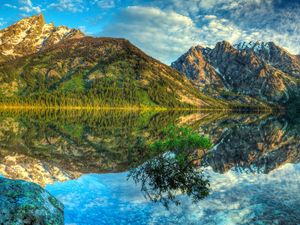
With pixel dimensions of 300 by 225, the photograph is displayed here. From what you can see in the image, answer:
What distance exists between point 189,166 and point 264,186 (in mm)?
8441

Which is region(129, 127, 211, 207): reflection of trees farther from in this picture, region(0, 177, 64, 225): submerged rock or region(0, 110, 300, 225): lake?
region(0, 177, 64, 225): submerged rock

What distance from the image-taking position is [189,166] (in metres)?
27.6

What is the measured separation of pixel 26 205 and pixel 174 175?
1648cm

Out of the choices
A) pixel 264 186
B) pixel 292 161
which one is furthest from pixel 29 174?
pixel 292 161

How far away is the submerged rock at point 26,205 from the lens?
1116cm

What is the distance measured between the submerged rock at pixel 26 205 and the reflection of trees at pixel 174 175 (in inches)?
448

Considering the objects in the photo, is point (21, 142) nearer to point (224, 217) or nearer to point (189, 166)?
point (189, 166)

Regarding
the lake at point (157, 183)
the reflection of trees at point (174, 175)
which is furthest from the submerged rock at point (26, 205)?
the reflection of trees at point (174, 175)

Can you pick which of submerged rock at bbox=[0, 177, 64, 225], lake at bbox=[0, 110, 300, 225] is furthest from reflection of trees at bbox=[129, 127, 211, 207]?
submerged rock at bbox=[0, 177, 64, 225]

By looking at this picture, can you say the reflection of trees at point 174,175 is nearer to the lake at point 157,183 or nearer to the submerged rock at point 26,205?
the lake at point 157,183

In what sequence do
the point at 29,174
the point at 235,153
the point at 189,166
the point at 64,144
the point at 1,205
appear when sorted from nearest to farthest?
the point at 1,205 → the point at 189,166 → the point at 29,174 → the point at 235,153 → the point at 64,144

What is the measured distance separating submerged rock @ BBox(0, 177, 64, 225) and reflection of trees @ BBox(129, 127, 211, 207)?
37.3 feet

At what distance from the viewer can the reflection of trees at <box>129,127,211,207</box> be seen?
25125 mm

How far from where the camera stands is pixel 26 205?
38.9 feet
